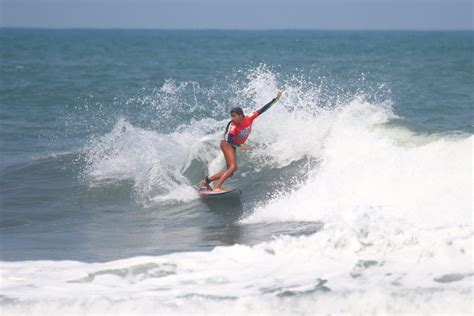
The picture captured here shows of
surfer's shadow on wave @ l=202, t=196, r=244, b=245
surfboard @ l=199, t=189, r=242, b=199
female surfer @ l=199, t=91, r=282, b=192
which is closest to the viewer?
surfer's shadow on wave @ l=202, t=196, r=244, b=245

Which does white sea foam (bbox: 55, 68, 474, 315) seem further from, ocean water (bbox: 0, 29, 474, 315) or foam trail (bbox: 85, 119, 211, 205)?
foam trail (bbox: 85, 119, 211, 205)

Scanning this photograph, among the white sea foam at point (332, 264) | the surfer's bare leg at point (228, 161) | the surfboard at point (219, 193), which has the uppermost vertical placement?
the surfer's bare leg at point (228, 161)

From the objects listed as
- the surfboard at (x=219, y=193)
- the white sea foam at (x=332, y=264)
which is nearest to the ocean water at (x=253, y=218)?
the white sea foam at (x=332, y=264)

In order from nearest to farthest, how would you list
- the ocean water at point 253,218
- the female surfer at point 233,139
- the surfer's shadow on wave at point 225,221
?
the ocean water at point 253,218 < the surfer's shadow on wave at point 225,221 < the female surfer at point 233,139

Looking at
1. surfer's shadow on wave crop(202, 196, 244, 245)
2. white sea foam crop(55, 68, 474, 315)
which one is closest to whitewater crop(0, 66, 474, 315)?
white sea foam crop(55, 68, 474, 315)

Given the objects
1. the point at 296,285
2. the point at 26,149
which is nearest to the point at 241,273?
the point at 296,285

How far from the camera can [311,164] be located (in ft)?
43.0

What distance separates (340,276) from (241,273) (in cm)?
102

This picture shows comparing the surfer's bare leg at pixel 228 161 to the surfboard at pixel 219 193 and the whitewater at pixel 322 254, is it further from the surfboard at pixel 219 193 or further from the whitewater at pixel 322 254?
the whitewater at pixel 322 254

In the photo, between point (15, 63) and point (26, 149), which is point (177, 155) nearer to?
point (26, 149)

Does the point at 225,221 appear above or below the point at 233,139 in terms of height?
below

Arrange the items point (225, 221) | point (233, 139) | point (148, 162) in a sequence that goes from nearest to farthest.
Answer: point (225, 221) → point (233, 139) → point (148, 162)

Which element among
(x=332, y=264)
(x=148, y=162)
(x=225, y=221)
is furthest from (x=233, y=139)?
(x=332, y=264)

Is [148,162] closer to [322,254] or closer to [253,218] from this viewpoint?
[253,218]
